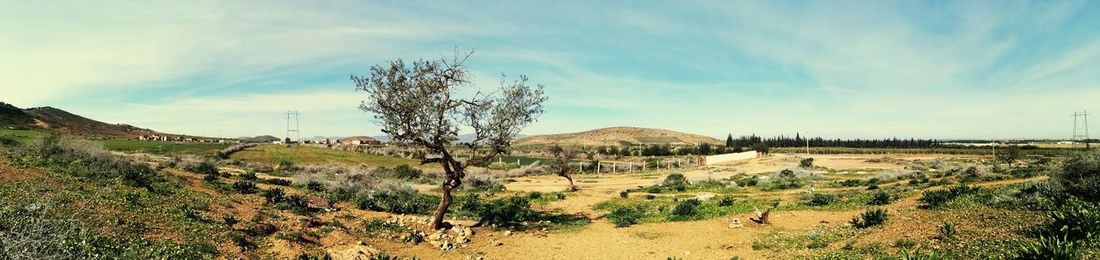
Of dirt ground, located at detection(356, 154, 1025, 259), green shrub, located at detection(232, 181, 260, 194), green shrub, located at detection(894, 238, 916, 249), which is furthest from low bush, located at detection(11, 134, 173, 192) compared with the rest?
green shrub, located at detection(894, 238, 916, 249)

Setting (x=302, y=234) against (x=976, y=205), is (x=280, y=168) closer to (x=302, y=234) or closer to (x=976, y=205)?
(x=302, y=234)

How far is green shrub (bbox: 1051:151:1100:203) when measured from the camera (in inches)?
550

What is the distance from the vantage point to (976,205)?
15.3m

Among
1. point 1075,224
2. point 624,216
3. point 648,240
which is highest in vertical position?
point 1075,224

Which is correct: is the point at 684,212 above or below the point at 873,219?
below

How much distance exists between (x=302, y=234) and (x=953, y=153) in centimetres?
12607

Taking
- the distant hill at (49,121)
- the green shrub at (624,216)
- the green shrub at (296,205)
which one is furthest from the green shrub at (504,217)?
the distant hill at (49,121)

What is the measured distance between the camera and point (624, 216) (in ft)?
73.8

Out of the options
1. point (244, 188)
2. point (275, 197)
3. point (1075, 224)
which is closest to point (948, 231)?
point (1075, 224)

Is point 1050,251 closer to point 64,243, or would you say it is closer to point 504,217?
point 504,217

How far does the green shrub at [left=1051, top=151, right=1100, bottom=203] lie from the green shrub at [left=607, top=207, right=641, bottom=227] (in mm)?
13367

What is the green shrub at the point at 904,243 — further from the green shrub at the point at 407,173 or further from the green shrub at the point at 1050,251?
the green shrub at the point at 407,173

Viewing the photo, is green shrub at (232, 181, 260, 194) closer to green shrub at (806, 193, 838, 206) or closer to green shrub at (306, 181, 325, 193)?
green shrub at (306, 181, 325, 193)

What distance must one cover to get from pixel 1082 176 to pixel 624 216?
14.7 metres
